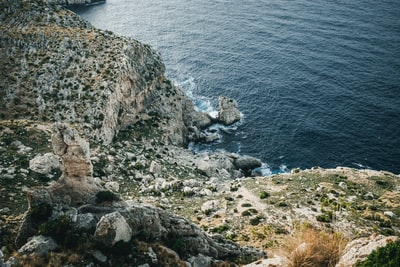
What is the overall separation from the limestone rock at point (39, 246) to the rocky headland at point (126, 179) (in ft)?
0.27

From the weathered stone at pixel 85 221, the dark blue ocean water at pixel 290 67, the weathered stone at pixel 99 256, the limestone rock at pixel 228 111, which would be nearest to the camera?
the weathered stone at pixel 99 256

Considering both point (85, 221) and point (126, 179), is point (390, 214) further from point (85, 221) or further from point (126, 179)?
point (85, 221)

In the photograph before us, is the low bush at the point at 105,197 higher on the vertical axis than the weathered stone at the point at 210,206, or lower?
higher

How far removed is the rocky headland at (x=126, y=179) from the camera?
89.3 feet

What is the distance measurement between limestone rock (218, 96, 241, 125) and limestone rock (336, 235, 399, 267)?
82341mm

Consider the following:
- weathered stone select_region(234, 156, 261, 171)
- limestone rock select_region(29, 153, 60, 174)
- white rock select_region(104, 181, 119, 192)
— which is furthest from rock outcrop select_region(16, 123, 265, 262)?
weathered stone select_region(234, 156, 261, 171)

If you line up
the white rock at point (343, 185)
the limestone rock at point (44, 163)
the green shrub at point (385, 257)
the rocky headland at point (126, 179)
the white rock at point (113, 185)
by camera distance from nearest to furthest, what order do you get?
the green shrub at point (385, 257) < the rocky headland at point (126, 179) < the limestone rock at point (44, 163) < the white rock at point (113, 185) < the white rock at point (343, 185)

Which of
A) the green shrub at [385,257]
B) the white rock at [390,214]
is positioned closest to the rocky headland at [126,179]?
the white rock at [390,214]

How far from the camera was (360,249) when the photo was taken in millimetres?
21250

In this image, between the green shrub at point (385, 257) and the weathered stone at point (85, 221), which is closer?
the green shrub at point (385, 257)

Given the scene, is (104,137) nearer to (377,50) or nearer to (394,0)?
(377,50)

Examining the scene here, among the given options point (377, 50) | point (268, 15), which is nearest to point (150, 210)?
point (377, 50)

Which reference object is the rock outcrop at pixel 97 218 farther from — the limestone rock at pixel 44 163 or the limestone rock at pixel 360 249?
the limestone rock at pixel 44 163

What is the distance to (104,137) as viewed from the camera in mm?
70312
